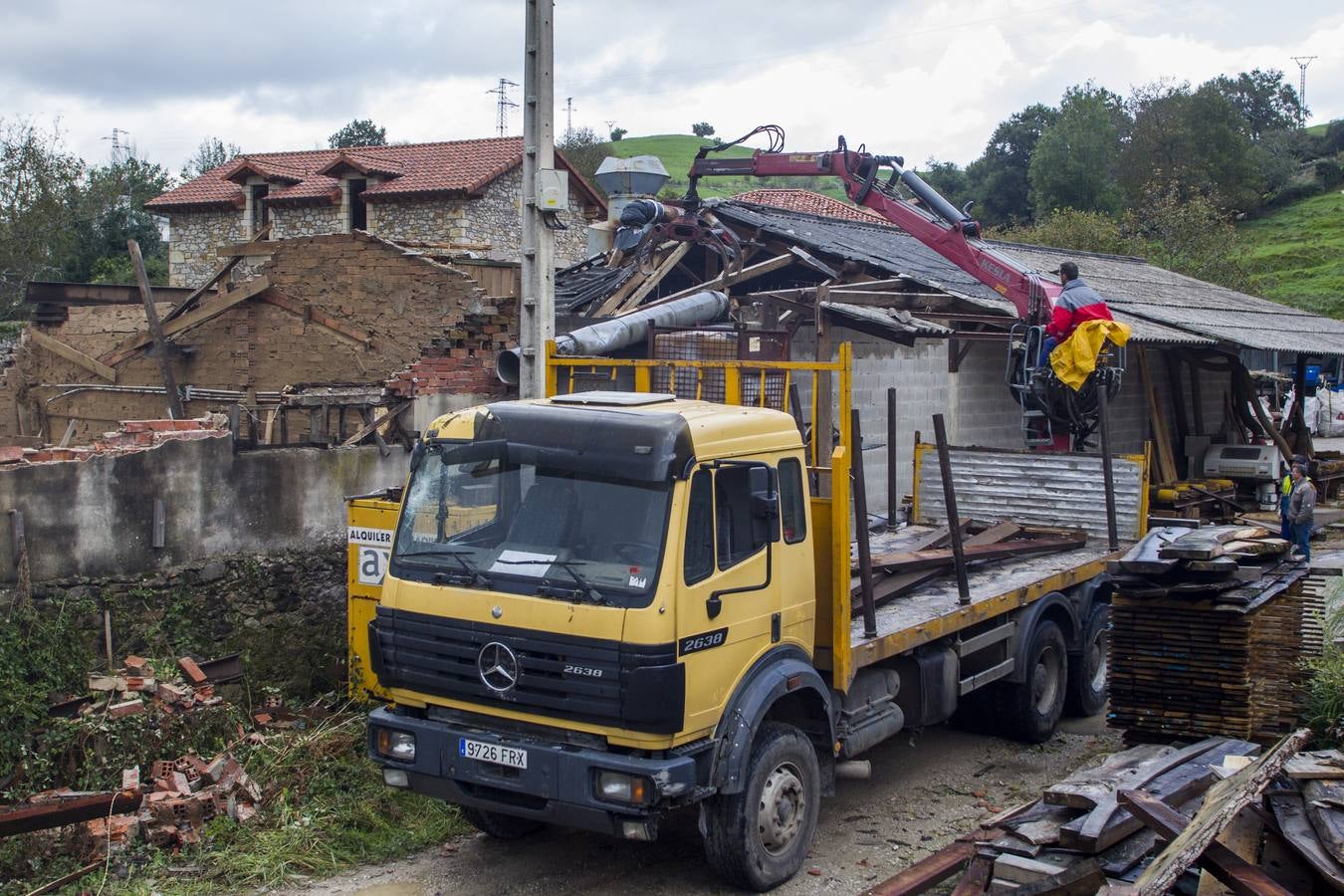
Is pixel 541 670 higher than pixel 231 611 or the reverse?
higher

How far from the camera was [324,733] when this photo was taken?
314 inches

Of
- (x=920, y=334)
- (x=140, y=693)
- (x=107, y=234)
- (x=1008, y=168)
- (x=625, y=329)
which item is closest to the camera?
(x=140, y=693)

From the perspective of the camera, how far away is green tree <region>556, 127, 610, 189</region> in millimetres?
56562

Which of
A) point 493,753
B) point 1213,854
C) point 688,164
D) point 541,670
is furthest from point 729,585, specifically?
point 688,164

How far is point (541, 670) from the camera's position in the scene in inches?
216

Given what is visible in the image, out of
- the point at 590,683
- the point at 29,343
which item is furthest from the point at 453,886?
the point at 29,343

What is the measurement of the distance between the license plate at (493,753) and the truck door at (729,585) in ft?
2.77

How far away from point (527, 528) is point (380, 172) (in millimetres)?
26905

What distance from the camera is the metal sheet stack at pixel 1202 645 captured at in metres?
7.37

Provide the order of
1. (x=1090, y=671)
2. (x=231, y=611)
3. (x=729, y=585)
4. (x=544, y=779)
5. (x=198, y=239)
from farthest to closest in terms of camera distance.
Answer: (x=198, y=239), (x=1090, y=671), (x=231, y=611), (x=729, y=585), (x=544, y=779)

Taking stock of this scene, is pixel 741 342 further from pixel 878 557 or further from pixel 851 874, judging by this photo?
pixel 851 874

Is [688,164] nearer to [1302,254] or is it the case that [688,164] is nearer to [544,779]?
[1302,254]

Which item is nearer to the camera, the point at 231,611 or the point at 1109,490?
the point at 231,611

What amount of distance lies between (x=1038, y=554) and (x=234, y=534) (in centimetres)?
678
